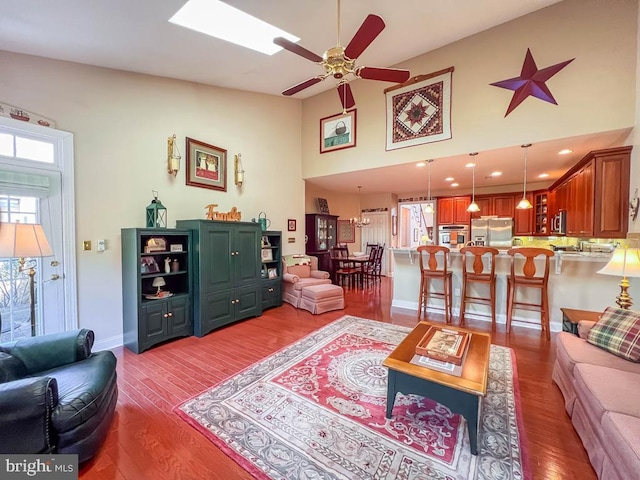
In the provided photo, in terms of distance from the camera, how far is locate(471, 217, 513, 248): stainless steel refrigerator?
5805 millimetres

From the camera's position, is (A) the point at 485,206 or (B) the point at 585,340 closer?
(B) the point at 585,340

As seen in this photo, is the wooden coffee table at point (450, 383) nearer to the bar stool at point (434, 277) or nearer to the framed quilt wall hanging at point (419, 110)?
the bar stool at point (434, 277)

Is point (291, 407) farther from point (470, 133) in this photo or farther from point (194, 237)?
point (470, 133)

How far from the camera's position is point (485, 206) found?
6.34 metres

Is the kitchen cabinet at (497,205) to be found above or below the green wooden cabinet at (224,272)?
above

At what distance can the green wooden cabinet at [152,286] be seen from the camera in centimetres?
300

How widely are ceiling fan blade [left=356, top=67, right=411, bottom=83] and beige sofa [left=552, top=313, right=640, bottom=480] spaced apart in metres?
2.56

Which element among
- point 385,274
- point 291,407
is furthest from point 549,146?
point 385,274

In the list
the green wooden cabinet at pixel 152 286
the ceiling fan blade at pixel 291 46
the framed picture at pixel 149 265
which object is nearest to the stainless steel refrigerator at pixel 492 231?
the ceiling fan blade at pixel 291 46

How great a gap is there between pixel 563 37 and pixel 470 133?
1371mm

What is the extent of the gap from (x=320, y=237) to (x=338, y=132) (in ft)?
8.96

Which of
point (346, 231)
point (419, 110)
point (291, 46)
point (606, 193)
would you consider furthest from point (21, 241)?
point (346, 231)

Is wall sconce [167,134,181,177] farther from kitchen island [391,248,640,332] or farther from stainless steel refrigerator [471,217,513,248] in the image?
stainless steel refrigerator [471,217,513,248]

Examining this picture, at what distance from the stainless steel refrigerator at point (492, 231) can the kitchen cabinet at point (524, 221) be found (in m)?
0.24
